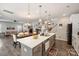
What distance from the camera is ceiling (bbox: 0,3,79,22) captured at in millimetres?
1679

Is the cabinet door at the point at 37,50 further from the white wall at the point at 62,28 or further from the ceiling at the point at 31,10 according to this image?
the ceiling at the point at 31,10

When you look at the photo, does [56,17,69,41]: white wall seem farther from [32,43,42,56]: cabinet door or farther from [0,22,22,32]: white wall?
[0,22,22,32]: white wall

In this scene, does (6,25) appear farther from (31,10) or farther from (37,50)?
(37,50)

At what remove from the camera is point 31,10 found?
1.77m

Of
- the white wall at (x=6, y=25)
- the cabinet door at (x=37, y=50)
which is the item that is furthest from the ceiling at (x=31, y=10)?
the cabinet door at (x=37, y=50)

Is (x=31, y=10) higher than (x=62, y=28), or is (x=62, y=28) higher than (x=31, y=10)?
(x=31, y=10)

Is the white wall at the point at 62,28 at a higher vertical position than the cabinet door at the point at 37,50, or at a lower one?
higher

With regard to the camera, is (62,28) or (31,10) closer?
(31,10)

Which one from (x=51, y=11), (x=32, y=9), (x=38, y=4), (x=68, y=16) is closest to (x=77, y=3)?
(x=68, y=16)

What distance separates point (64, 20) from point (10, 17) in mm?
1251

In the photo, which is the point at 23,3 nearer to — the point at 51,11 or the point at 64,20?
the point at 51,11

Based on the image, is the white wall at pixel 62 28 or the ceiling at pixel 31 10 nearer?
the ceiling at pixel 31 10

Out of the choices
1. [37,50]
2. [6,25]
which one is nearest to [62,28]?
[37,50]

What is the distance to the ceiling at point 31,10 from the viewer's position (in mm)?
1679
